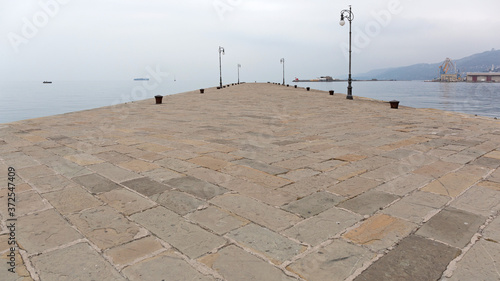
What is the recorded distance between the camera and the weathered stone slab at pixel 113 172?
4598 mm

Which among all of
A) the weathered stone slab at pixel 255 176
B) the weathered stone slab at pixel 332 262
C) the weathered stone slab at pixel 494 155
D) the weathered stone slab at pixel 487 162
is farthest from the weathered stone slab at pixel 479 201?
the weathered stone slab at pixel 494 155

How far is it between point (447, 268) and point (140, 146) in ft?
19.3

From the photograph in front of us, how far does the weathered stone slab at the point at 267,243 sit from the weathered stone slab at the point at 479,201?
6.72 ft

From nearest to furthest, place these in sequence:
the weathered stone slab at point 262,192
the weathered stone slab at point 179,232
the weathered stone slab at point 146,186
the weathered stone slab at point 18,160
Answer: the weathered stone slab at point 179,232 < the weathered stone slab at point 262,192 < the weathered stone slab at point 146,186 < the weathered stone slab at point 18,160

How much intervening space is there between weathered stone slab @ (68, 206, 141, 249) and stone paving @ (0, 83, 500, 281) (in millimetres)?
19

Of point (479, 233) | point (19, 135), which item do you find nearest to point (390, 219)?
point (479, 233)

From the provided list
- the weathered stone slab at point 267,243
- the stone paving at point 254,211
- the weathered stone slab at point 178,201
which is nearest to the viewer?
the stone paving at point 254,211

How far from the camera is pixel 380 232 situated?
2.90m

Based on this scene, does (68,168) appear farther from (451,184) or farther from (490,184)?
(490,184)

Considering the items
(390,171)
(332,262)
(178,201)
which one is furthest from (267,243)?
(390,171)

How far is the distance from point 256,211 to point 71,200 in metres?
2.18

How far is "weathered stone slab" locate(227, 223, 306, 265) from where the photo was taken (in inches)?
100

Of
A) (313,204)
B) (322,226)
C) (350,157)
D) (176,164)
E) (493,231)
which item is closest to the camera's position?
(493,231)

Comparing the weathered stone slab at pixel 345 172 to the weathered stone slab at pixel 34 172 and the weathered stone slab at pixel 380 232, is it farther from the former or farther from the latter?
the weathered stone slab at pixel 34 172
